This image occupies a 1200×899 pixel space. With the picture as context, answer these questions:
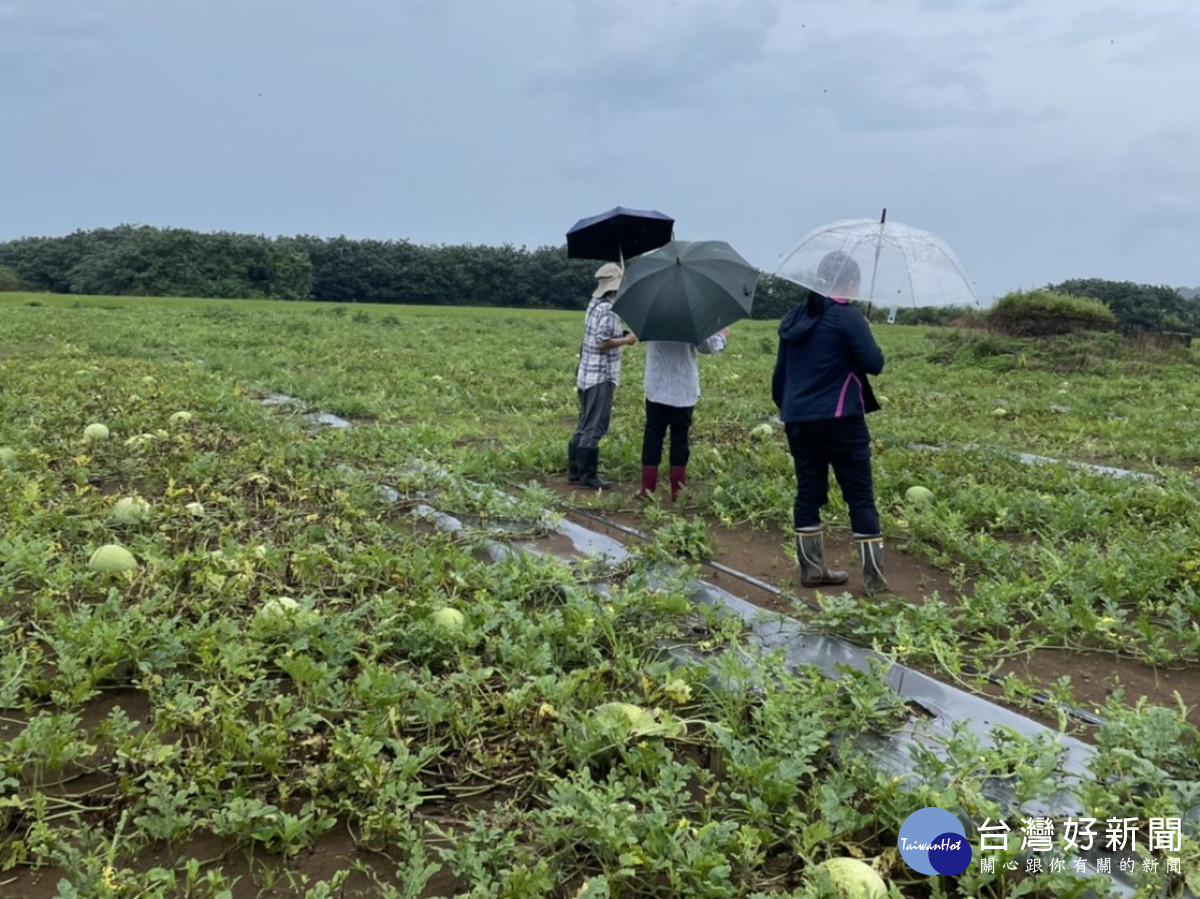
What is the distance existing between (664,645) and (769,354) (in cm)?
1643

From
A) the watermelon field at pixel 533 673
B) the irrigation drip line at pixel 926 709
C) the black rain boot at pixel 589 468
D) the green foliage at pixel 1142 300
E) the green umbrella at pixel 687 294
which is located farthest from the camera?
the green foliage at pixel 1142 300

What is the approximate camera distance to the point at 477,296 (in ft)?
218

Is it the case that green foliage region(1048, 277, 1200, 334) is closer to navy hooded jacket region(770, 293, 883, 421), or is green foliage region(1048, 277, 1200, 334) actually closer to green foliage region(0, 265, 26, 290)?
navy hooded jacket region(770, 293, 883, 421)

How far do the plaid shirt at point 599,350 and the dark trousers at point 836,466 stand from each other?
2165 millimetres

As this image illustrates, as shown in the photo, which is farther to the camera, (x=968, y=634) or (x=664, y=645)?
(x=968, y=634)

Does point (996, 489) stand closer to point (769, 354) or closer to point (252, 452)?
point (252, 452)

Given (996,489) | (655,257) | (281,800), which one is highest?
(655,257)

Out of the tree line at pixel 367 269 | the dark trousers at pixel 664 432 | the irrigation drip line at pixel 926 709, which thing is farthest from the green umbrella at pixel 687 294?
the tree line at pixel 367 269

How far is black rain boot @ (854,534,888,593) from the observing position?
4.48 meters

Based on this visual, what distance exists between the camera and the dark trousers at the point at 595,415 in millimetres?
6582

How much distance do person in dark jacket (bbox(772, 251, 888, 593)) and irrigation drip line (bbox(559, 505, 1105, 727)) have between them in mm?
249

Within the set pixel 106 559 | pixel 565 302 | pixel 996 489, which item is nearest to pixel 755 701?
pixel 106 559

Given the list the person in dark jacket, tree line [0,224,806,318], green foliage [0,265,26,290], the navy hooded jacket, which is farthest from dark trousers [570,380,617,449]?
green foliage [0,265,26,290]

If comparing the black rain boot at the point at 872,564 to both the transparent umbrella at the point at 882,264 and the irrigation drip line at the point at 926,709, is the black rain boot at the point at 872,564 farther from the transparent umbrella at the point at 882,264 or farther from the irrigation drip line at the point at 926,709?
the transparent umbrella at the point at 882,264
